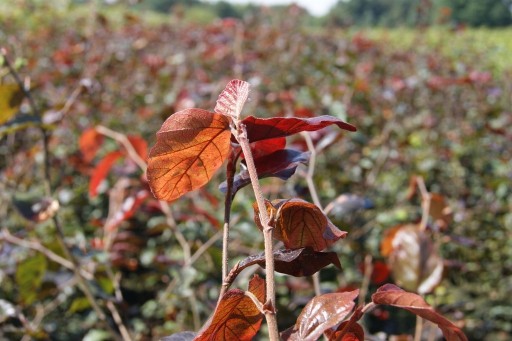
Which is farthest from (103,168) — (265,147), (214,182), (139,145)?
(214,182)

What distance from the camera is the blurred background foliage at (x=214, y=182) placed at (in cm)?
167

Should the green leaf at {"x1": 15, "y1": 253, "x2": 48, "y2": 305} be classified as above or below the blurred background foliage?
above

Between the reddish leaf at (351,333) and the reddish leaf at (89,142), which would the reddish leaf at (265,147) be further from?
the reddish leaf at (89,142)

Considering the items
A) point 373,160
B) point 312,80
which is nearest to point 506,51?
point 312,80

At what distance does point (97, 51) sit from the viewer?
19.8 feet

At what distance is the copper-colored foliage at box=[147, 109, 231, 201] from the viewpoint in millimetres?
518

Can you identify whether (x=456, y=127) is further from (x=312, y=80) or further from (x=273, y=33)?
(x=273, y=33)

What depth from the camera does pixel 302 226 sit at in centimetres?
55

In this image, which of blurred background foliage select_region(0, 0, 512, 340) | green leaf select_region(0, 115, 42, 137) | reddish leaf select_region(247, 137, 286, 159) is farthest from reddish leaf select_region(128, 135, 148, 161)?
reddish leaf select_region(247, 137, 286, 159)

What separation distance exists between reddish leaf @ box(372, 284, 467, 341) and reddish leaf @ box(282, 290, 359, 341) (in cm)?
2

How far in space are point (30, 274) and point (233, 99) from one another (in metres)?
1.09

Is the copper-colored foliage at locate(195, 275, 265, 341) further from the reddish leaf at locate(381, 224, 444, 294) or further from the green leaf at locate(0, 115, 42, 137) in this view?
the green leaf at locate(0, 115, 42, 137)

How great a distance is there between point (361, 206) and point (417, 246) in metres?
0.23

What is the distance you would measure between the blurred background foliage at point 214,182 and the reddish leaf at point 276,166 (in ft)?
0.23
